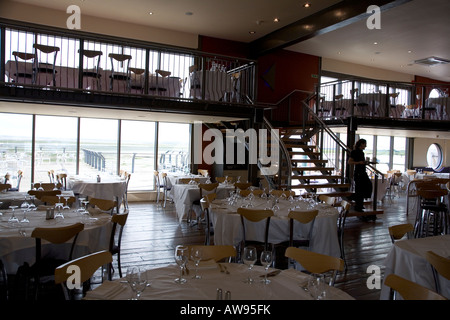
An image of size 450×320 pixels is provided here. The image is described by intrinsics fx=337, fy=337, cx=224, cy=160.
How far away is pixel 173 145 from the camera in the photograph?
12.3m

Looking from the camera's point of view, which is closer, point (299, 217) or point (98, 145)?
point (299, 217)

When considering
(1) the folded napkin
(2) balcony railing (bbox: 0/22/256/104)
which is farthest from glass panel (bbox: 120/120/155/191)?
(1) the folded napkin

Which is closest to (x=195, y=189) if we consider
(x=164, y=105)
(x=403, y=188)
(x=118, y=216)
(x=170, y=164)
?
(x=164, y=105)

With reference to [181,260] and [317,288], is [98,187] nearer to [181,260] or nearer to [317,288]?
[181,260]

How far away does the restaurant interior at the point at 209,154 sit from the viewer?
296 centimetres

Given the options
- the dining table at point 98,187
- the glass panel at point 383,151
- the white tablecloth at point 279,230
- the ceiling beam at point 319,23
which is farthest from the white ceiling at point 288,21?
the white tablecloth at point 279,230

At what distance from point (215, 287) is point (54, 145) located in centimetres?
1008

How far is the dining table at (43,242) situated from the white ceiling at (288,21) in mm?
7176

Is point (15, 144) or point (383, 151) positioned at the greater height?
point (383, 151)

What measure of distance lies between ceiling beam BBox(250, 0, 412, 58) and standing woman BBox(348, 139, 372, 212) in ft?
10.5

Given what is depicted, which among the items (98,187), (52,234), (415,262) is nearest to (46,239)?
(52,234)

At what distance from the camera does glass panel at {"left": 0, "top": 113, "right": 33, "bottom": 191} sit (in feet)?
33.1

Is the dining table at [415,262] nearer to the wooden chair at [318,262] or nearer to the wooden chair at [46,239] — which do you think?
the wooden chair at [318,262]
